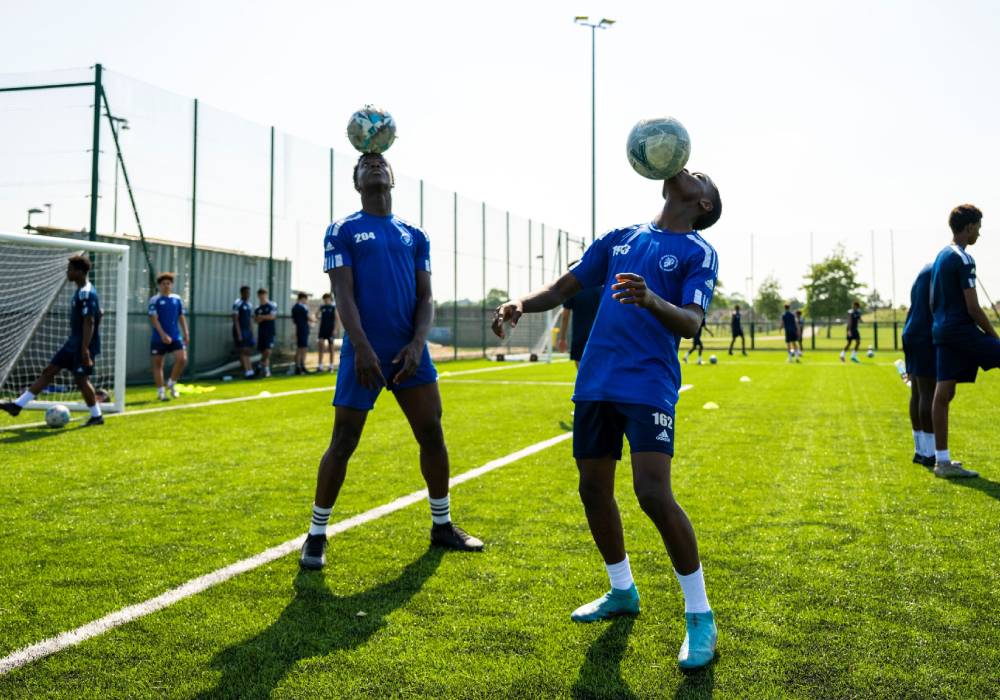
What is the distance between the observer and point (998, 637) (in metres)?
2.99

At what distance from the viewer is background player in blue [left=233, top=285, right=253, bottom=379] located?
662 inches

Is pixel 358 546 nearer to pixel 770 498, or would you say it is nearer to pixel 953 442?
pixel 770 498

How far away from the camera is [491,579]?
3.70 metres

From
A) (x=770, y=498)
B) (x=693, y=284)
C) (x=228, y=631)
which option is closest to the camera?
(x=693, y=284)

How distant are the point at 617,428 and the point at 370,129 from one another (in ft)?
7.00

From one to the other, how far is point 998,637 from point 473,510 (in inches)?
116

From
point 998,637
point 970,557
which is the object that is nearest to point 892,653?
point 998,637

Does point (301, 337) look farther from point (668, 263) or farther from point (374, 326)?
point (668, 263)

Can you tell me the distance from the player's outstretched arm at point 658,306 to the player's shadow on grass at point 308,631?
1.64 meters

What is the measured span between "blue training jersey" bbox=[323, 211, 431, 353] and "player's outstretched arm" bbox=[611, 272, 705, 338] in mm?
1649

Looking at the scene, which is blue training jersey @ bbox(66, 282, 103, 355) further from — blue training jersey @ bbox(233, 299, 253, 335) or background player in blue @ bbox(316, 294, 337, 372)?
background player in blue @ bbox(316, 294, 337, 372)

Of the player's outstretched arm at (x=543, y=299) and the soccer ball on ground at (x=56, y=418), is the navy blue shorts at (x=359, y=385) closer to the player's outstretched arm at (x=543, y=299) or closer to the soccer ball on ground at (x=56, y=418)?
the player's outstretched arm at (x=543, y=299)

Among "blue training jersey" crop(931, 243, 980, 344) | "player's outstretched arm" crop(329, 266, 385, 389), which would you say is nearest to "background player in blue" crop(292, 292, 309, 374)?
"blue training jersey" crop(931, 243, 980, 344)

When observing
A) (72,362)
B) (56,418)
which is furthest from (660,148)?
(72,362)
